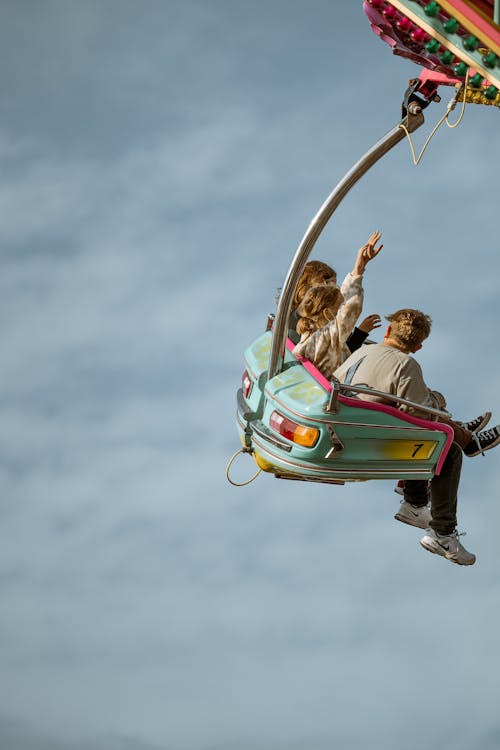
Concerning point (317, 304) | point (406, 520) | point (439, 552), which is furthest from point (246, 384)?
point (439, 552)

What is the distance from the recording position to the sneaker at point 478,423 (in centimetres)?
1259

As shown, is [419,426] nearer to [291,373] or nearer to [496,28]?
[291,373]

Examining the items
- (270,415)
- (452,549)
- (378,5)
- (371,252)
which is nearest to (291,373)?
(270,415)

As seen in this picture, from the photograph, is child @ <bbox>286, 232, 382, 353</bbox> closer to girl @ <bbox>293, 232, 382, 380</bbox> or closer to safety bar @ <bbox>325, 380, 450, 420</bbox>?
girl @ <bbox>293, 232, 382, 380</bbox>

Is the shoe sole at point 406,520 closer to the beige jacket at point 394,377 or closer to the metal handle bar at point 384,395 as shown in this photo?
the beige jacket at point 394,377

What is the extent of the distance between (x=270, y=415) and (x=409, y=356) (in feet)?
3.69

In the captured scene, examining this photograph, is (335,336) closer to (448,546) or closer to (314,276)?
(314,276)

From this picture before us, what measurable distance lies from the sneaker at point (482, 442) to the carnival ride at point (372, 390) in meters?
Result: 0.50

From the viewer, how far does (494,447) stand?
12.5 metres

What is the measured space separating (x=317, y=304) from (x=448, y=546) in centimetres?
207

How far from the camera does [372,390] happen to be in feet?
37.5

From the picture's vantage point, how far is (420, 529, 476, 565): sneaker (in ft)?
40.5

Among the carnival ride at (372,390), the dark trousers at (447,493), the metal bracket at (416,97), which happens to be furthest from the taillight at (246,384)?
the metal bracket at (416,97)

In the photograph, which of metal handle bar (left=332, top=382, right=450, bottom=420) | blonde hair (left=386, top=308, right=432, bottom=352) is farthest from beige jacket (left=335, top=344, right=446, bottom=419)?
metal handle bar (left=332, top=382, right=450, bottom=420)
